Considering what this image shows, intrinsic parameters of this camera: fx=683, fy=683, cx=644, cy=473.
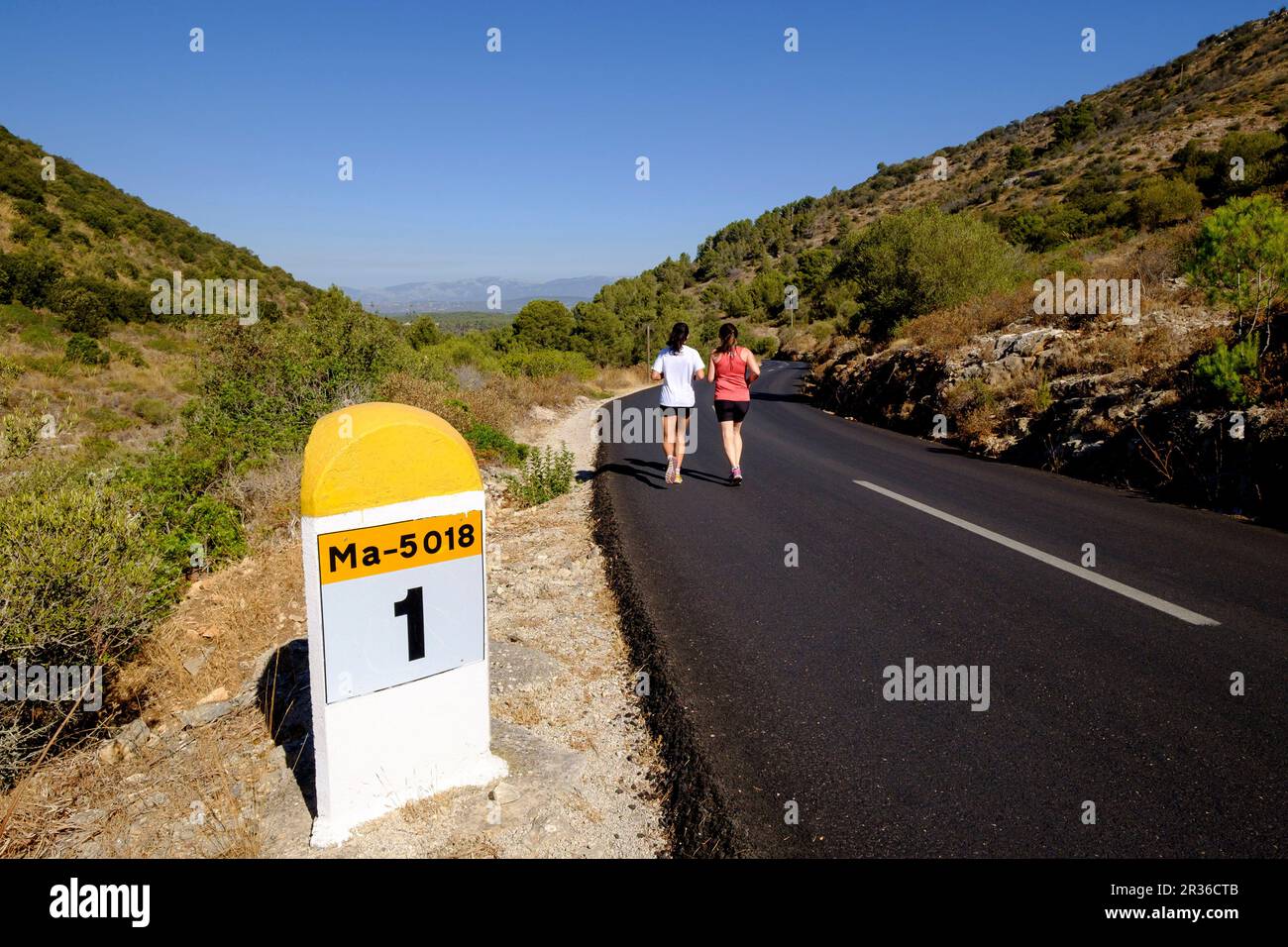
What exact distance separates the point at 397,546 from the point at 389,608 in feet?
0.77

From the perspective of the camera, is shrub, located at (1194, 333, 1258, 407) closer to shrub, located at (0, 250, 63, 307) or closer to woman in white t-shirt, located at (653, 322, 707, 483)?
woman in white t-shirt, located at (653, 322, 707, 483)

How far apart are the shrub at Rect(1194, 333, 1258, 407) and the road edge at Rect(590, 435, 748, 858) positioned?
7.11 metres

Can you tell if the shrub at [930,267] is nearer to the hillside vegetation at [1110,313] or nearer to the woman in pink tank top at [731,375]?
the hillside vegetation at [1110,313]

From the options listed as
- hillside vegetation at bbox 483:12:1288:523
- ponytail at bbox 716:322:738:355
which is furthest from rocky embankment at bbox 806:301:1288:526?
ponytail at bbox 716:322:738:355

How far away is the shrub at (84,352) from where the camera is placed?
2423 centimetres

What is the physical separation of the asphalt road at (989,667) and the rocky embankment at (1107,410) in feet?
2.61

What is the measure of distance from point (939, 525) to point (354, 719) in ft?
18.2

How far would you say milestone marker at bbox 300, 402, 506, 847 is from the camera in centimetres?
236

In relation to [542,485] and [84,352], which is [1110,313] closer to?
[542,485]

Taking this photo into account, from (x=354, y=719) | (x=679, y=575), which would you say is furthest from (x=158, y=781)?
(x=679, y=575)

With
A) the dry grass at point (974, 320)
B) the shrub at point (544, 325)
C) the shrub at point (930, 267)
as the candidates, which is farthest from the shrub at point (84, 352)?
the dry grass at point (974, 320)

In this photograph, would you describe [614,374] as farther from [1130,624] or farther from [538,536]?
[1130,624]

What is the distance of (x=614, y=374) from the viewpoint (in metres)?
35.8
